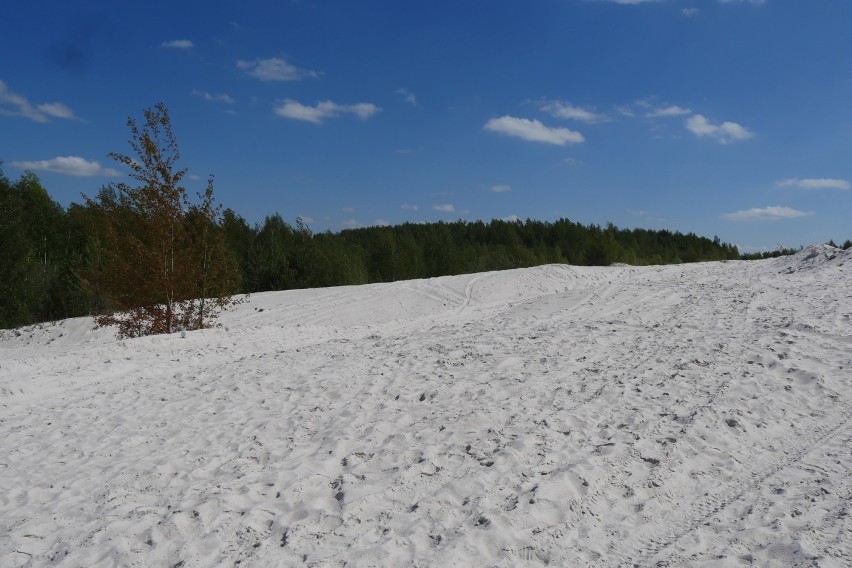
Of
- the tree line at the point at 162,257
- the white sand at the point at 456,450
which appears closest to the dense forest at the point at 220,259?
the tree line at the point at 162,257

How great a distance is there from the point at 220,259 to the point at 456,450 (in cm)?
1220

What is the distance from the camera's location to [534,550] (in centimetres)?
383

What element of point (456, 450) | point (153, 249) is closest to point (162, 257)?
point (153, 249)

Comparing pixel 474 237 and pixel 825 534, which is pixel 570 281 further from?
pixel 474 237

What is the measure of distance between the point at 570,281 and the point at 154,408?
737 inches

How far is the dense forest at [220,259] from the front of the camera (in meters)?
23.5

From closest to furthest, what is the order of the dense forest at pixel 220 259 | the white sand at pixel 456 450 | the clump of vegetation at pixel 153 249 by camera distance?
the white sand at pixel 456 450, the clump of vegetation at pixel 153 249, the dense forest at pixel 220 259

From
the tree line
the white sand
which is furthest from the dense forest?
the white sand

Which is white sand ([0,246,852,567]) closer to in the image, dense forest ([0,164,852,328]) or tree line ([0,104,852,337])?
tree line ([0,104,852,337])

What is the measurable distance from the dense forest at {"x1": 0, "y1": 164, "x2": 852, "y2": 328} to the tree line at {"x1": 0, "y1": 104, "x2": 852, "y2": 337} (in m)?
0.07

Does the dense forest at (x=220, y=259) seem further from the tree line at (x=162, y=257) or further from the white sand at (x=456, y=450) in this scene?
the white sand at (x=456, y=450)

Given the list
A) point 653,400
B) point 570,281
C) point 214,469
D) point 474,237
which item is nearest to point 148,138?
point 214,469

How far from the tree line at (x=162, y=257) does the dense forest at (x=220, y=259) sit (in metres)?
0.07

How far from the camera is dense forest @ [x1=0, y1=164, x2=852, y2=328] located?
926 inches
